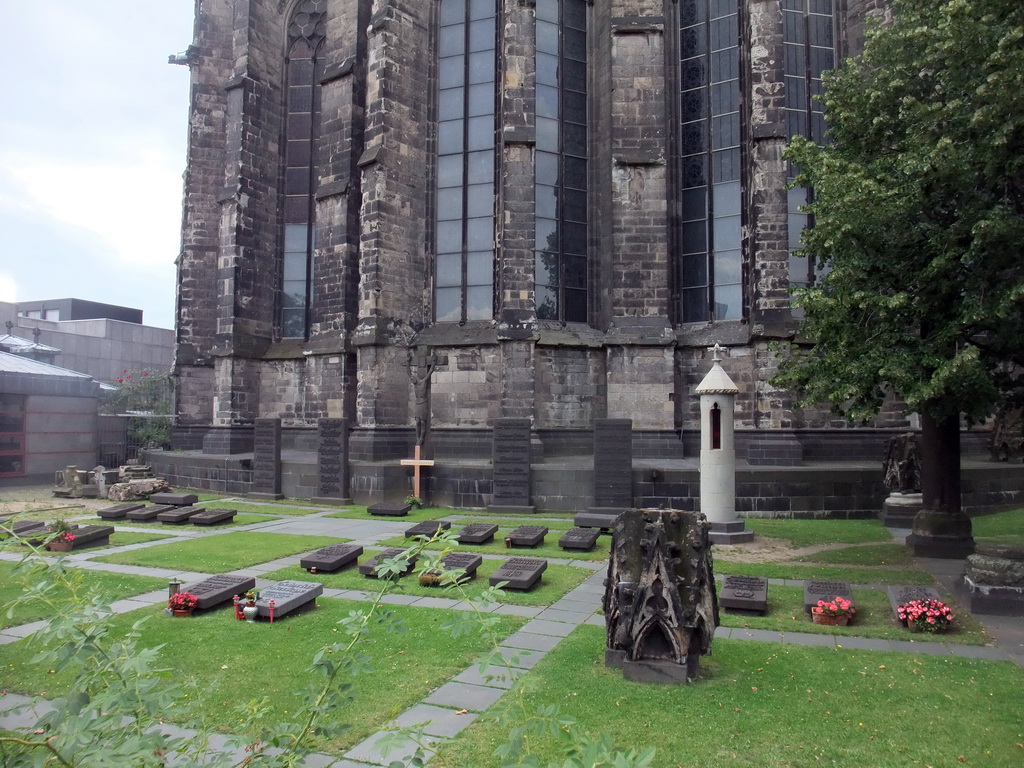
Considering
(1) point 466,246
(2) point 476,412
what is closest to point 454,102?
(1) point 466,246

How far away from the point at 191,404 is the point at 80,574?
2308 centimetres

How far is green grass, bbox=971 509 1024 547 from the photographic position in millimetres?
12500

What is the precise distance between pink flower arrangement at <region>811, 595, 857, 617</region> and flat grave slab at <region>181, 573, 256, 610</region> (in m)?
6.26

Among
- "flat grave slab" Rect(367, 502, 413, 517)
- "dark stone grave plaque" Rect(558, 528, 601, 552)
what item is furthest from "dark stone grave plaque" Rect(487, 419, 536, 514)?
"dark stone grave plaque" Rect(558, 528, 601, 552)

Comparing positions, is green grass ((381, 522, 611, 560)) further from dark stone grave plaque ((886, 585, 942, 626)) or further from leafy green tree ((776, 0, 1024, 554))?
dark stone grave plaque ((886, 585, 942, 626))

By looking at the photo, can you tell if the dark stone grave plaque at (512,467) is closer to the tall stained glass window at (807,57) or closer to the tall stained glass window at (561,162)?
the tall stained glass window at (561,162)

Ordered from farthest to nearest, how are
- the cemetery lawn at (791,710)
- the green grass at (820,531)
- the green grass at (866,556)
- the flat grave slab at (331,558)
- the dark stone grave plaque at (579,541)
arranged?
the green grass at (820,531), the dark stone grave plaque at (579,541), the green grass at (866,556), the flat grave slab at (331,558), the cemetery lawn at (791,710)

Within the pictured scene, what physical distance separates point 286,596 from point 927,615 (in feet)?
21.5

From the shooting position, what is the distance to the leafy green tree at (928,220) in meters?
8.57

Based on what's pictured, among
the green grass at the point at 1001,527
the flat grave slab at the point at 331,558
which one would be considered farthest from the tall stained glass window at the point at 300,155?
the green grass at the point at 1001,527

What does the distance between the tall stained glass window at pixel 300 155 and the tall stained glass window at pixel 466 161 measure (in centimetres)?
519

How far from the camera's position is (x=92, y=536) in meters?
11.8

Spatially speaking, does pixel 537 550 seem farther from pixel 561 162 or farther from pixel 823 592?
pixel 561 162

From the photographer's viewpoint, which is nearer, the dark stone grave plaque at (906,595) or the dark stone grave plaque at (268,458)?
the dark stone grave plaque at (906,595)
